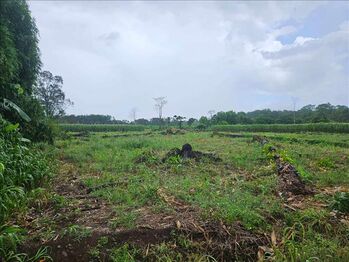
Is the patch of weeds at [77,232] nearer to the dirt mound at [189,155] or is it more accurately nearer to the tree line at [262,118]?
the dirt mound at [189,155]

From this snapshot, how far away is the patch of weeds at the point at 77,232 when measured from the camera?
11.7 ft

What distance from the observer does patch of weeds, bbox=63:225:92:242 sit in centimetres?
356

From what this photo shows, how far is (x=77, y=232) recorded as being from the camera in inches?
143

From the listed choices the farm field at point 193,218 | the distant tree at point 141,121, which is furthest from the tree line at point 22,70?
the distant tree at point 141,121

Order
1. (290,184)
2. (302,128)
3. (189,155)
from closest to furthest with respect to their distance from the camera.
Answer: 1. (290,184)
2. (189,155)
3. (302,128)

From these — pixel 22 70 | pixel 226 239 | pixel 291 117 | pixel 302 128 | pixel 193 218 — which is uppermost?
pixel 22 70

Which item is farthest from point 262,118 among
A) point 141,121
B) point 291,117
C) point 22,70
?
point 22,70

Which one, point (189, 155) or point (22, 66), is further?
point (22, 66)

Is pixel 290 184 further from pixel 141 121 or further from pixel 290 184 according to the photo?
pixel 141 121

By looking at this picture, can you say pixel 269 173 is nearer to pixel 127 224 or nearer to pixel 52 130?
pixel 127 224

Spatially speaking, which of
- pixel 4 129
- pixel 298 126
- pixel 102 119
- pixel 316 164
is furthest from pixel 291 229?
pixel 102 119

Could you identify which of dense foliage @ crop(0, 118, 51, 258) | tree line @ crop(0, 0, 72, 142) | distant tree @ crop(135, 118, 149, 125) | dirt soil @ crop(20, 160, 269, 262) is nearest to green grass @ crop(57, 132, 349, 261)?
dirt soil @ crop(20, 160, 269, 262)

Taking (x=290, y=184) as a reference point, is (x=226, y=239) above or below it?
below

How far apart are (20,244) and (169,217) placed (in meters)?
1.78
